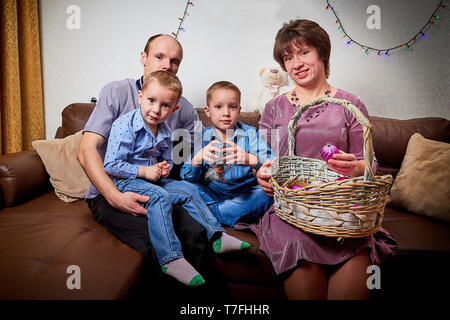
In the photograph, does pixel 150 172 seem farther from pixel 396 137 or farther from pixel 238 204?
pixel 396 137

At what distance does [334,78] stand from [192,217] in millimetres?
1699

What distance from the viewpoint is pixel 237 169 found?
1.42m

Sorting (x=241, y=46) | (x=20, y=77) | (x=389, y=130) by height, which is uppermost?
A: (x=241, y=46)

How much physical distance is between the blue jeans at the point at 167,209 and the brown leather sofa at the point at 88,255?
0.33 feet

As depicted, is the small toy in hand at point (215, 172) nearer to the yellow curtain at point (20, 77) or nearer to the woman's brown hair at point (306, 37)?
the woman's brown hair at point (306, 37)

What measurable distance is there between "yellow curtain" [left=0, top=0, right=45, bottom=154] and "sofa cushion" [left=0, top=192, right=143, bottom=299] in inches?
36.2

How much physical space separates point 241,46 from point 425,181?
61.0 inches

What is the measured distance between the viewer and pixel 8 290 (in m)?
0.81

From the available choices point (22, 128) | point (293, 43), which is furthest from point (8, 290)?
point (22, 128)

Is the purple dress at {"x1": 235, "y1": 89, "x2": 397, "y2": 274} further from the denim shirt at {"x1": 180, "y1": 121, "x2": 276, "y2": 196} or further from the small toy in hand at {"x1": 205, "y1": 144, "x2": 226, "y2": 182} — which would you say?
the small toy in hand at {"x1": 205, "y1": 144, "x2": 226, "y2": 182}

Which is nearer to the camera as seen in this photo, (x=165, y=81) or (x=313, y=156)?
(x=165, y=81)

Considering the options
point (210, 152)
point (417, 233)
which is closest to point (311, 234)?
point (210, 152)

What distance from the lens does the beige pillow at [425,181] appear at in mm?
1446

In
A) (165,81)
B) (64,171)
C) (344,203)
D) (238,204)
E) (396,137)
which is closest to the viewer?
(344,203)
